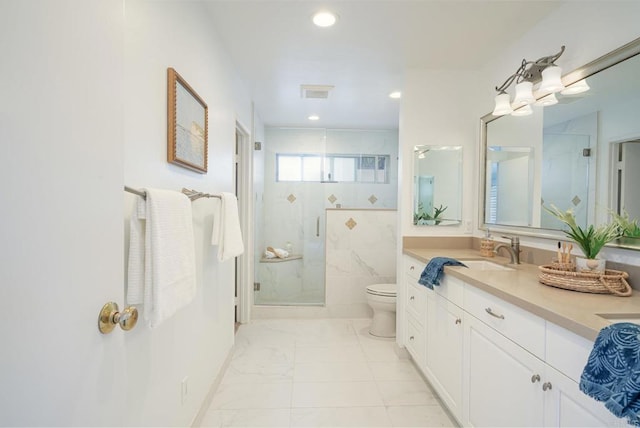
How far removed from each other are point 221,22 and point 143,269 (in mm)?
1654

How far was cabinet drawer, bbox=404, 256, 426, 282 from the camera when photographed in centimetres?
228

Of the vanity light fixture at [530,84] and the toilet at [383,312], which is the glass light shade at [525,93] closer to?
the vanity light fixture at [530,84]

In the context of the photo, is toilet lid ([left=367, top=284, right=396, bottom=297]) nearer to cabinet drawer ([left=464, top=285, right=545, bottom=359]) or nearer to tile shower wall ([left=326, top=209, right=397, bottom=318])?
tile shower wall ([left=326, top=209, right=397, bottom=318])

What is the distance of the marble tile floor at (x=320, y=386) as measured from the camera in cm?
186

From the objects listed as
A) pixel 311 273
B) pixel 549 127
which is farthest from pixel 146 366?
pixel 311 273

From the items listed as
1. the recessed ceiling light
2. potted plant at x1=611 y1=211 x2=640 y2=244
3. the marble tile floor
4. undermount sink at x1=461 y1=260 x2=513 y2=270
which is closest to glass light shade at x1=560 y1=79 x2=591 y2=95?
potted plant at x1=611 y1=211 x2=640 y2=244

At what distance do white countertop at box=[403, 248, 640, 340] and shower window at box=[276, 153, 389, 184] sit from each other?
9.36 ft

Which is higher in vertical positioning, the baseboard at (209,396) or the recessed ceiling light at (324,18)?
the recessed ceiling light at (324,18)

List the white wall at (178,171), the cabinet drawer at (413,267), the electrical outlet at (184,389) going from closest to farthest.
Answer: the white wall at (178,171) → the electrical outlet at (184,389) → the cabinet drawer at (413,267)

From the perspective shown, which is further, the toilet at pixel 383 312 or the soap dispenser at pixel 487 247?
the toilet at pixel 383 312

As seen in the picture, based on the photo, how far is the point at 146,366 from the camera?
1.21 m

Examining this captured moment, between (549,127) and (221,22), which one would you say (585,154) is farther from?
(221,22)

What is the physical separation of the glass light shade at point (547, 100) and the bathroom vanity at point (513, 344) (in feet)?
3.24

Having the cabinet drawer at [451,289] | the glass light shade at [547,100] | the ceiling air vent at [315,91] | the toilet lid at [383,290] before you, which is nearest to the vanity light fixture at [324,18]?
the ceiling air vent at [315,91]
